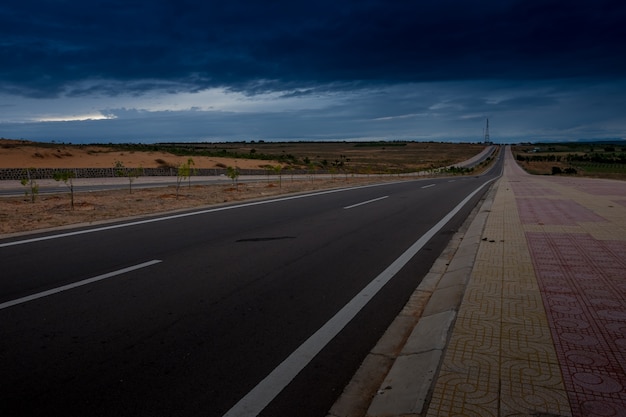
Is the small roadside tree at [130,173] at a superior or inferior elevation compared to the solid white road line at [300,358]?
superior

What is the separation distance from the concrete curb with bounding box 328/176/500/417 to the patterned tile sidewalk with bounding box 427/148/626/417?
0.11 meters

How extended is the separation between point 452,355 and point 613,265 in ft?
13.9

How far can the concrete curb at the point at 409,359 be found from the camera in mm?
3094

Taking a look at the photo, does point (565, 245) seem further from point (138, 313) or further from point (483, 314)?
point (138, 313)

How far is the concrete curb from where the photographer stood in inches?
122

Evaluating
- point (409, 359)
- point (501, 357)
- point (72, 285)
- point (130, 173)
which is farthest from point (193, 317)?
point (130, 173)

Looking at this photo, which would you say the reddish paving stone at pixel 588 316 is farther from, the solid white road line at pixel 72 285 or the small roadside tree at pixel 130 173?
the small roadside tree at pixel 130 173

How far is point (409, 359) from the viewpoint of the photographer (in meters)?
3.78

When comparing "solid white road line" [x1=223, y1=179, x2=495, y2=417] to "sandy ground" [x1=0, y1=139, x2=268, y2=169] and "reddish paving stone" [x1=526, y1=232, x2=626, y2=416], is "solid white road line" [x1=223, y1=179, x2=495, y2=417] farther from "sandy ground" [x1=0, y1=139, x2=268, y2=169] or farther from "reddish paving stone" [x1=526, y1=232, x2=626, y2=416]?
"sandy ground" [x1=0, y1=139, x2=268, y2=169]

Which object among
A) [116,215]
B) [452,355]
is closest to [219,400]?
[452,355]

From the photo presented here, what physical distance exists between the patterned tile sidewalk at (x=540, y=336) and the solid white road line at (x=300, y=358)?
3.75ft

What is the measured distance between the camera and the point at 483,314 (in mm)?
4570

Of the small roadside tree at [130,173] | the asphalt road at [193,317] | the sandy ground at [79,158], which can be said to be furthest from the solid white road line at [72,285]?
the sandy ground at [79,158]

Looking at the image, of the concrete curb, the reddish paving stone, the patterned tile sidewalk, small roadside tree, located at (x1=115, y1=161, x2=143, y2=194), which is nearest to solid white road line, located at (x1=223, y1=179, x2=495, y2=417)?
the concrete curb
